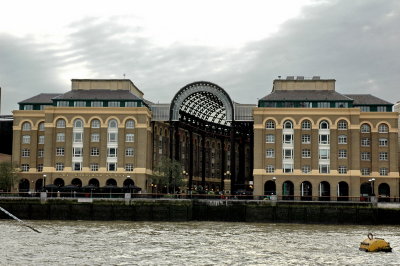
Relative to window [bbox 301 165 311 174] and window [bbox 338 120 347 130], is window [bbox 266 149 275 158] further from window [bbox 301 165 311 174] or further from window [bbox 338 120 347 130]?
window [bbox 338 120 347 130]

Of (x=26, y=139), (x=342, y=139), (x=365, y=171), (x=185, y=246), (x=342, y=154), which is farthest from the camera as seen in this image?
(x=26, y=139)

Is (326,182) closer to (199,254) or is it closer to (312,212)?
(312,212)

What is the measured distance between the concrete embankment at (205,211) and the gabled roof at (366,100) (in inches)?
1254

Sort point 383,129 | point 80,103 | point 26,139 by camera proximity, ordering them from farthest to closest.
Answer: point 26,139, point 80,103, point 383,129

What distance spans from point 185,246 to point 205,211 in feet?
122

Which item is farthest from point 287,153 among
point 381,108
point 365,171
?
point 381,108

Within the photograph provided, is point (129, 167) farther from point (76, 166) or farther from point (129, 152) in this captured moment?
point (76, 166)

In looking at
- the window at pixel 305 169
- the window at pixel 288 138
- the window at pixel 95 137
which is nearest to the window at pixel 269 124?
the window at pixel 288 138

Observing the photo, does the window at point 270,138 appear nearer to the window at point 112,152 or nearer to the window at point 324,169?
the window at point 324,169

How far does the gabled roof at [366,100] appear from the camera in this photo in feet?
377

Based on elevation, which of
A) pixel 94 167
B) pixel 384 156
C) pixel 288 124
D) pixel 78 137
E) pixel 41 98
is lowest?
pixel 94 167

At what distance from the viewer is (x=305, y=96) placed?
114 m

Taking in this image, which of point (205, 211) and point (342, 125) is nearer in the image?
point (205, 211)

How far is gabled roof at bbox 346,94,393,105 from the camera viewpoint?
114875mm
